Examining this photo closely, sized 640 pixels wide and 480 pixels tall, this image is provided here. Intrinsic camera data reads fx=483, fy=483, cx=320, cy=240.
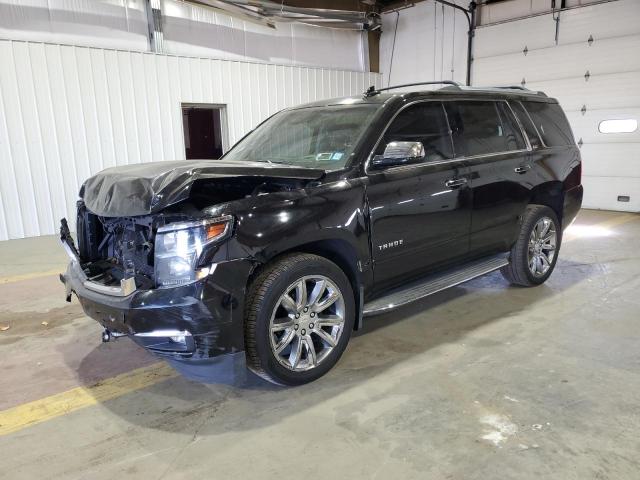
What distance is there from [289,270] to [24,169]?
6663mm

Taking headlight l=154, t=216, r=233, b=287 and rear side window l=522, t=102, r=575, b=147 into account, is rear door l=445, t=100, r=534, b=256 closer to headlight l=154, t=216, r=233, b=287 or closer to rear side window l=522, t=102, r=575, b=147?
rear side window l=522, t=102, r=575, b=147

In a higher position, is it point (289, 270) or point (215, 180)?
point (215, 180)

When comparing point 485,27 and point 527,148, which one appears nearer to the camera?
point 527,148

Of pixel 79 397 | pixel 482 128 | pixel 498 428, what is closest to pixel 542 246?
pixel 482 128

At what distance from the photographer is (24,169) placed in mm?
7477

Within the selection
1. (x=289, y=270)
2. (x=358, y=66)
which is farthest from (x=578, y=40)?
(x=289, y=270)

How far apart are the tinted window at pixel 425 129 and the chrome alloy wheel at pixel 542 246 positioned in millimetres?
1406

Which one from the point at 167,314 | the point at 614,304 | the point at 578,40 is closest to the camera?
the point at 167,314

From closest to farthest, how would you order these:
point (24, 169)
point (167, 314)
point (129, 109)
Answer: point (167, 314) → point (24, 169) → point (129, 109)

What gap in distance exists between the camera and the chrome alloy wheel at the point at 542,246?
443cm

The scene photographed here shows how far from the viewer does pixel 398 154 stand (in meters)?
3.00

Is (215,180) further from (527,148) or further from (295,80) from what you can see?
(295,80)

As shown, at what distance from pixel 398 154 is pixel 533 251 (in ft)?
7.15

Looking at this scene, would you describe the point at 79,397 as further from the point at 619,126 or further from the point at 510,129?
the point at 619,126
